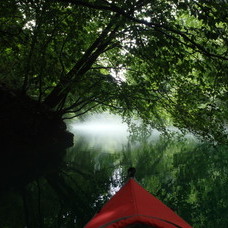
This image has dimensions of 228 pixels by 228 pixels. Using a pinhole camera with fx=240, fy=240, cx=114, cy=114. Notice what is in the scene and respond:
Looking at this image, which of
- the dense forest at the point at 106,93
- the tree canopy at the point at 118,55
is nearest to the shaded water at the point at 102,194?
the dense forest at the point at 106,93

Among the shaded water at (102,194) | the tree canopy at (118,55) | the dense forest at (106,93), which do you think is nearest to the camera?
the dense forest at (106,93)

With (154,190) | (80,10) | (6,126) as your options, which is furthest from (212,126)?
(6,126)

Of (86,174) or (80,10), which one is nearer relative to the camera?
(80,10)

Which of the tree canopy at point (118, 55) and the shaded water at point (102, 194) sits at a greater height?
the tree canopy at point (118, 55)

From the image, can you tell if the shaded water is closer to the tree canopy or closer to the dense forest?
the dense forest

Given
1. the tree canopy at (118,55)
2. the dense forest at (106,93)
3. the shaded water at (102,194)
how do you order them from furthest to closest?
the tree canopy at (118,55)
the shaded water at (102,194)
the dense forest at (106,93)

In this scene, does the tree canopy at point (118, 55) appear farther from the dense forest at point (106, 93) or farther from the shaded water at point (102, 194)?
the shaded water at point (102, 194)

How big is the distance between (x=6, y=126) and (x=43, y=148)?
427 centimetres

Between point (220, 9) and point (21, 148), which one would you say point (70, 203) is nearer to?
point (220, 9)

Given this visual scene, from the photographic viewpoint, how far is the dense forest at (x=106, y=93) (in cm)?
695

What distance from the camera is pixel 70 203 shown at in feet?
30.3

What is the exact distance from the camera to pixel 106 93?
14.5 metres

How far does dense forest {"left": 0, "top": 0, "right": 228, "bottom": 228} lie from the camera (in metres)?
6.95

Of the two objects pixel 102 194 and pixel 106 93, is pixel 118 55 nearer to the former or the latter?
pixel 106 93
